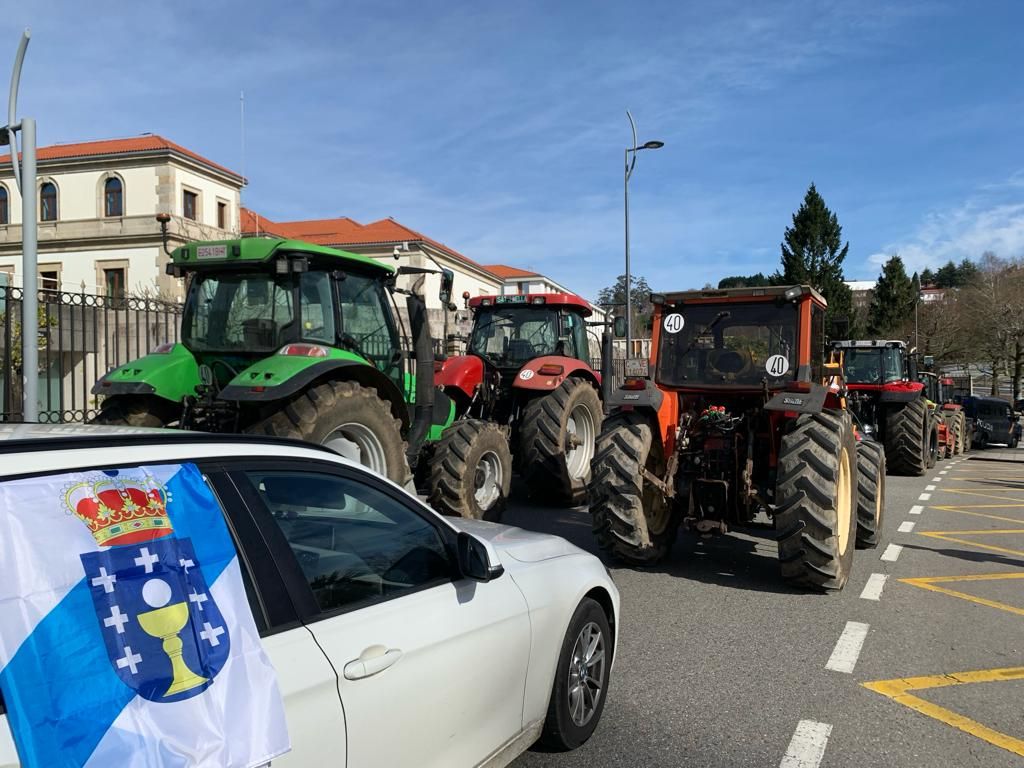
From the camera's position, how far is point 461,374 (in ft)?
30.4

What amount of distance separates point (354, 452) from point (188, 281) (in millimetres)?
2408

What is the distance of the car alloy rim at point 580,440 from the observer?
9.90 metres

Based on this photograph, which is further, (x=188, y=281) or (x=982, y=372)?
(x=982, y=372)

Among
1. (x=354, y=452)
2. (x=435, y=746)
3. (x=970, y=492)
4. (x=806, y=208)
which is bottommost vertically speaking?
(x=970, y=492)

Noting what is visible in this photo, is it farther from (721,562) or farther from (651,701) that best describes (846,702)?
(721,562)

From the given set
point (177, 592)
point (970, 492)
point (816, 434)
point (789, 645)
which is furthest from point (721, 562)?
point (970, 492)

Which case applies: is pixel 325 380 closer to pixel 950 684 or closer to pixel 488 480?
pixel 488 480

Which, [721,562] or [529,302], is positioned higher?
[529,302]

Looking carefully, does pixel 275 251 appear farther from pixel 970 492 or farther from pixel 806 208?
pixel 806 208

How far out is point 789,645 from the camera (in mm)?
4918

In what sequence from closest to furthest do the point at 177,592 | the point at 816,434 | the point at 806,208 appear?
the point at 177,592
the point at 816,434
the point at 806,208

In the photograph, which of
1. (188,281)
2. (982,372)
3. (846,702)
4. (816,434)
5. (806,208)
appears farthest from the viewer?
(806,208)

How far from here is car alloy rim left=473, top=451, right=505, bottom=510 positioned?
7.95 metres

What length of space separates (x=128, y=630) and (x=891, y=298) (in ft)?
221
